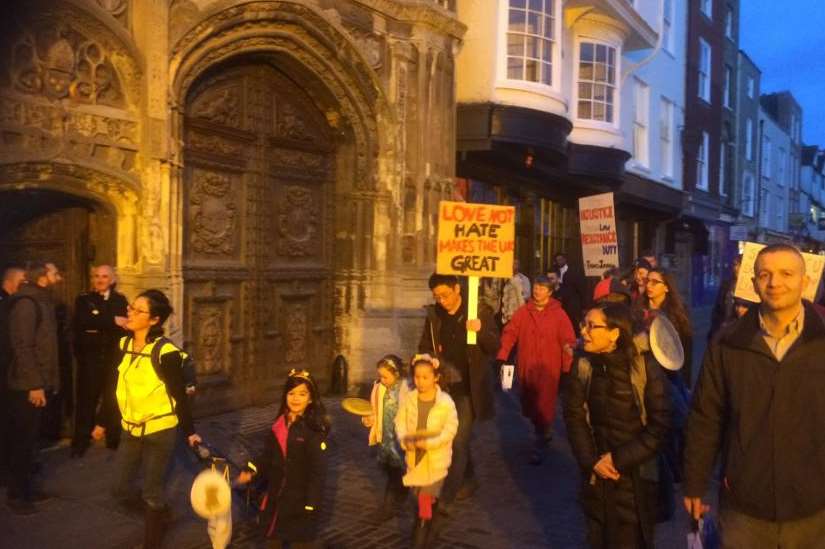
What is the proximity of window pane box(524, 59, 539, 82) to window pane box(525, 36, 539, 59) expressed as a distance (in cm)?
12

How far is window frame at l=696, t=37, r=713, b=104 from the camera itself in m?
25.2

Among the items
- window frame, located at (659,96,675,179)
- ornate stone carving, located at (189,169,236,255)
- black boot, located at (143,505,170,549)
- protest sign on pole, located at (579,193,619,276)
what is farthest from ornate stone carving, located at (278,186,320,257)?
window frame, located at (659,96,675,179)

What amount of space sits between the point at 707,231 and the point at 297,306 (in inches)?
803

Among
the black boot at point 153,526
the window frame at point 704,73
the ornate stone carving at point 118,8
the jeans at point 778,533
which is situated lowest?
the black boot at point 153,526

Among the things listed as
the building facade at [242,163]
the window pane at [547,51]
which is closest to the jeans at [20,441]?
the building facade at [242,163]

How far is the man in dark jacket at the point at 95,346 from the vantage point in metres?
6.98

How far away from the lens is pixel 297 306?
10391 millimetres

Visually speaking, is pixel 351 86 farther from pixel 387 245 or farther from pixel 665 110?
pixel 665 110

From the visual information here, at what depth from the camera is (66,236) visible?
7793mm

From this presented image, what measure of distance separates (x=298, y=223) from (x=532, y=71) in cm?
546

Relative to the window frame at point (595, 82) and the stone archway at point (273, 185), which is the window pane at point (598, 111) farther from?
the stone archway at point (273, 185)

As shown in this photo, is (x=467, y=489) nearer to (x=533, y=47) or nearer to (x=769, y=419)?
(x=769, y=419)

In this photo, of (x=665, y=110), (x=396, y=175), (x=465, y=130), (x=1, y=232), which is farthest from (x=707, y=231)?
(x=1, y=232)

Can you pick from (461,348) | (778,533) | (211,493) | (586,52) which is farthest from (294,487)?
(586,52)
